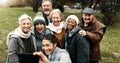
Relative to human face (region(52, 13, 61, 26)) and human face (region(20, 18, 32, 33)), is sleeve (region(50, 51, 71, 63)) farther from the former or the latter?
human face (region(52, 13, 61, 26))

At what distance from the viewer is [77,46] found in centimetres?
550

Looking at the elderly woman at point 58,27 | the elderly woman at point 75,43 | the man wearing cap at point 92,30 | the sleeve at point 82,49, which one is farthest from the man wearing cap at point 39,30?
the man wearing cap at point 92,30

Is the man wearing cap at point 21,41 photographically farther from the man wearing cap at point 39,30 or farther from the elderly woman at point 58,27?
the elderly woman at point 58,27

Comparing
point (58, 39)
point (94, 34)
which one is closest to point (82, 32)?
point (94, 34)

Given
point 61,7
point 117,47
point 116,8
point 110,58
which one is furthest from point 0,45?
Result: point 61,7

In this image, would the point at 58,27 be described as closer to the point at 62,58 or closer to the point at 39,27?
the point at 39,27

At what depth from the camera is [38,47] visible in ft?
17.9

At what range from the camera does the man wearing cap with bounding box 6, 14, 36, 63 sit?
506cm

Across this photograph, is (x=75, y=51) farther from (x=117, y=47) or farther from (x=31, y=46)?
(x=117, y=47)

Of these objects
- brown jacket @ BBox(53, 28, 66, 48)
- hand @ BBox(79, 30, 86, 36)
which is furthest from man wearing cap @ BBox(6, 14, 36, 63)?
Answer: hand @ BBox(79, 30, 86, 36)

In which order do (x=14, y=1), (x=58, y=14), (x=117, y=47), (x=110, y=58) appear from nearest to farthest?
(x=58, y=14) → (x=110, y=58) → (x=117, y=47) → (x=14, y=1)

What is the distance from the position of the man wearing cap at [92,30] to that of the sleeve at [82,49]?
0.18 meters

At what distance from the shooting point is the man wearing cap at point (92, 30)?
5699 millimetres

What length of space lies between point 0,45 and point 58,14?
20.9 ft
